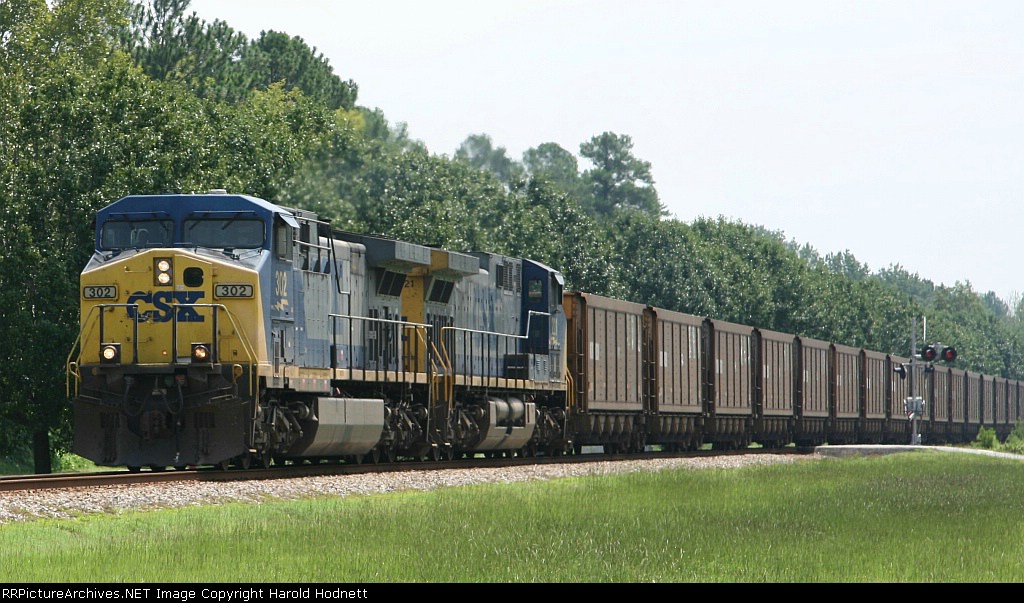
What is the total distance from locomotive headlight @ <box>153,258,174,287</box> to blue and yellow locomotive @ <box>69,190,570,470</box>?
2cm

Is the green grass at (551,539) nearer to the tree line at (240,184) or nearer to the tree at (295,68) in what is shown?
the tree line at (240,184)

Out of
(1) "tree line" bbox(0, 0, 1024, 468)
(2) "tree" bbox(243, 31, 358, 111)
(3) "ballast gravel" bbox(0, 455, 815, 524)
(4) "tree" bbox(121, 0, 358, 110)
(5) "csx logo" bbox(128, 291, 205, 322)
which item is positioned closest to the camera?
(3) "ballast gravel" bbox(0, 455, 815, 524)

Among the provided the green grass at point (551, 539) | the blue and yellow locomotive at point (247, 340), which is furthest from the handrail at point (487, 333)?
the green grass at point (551, 539)

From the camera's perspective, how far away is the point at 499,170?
129m

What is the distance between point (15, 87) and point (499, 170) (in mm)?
94793

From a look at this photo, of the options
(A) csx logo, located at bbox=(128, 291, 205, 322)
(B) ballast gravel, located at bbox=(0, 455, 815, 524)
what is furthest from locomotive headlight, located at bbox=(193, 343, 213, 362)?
(B) ballast gravel, located at bbox=(0, 455, 815, 524)

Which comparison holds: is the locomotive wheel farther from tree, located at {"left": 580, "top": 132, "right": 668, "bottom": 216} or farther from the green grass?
tree, located at {"left": 580, "top": 132, "right": 668, "bottom": 216}

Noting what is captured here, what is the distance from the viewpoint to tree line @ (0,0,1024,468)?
31.7 m

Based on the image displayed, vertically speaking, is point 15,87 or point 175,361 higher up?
point 15,87

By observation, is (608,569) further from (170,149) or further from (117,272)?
(170,149)

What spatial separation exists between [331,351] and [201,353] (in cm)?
326

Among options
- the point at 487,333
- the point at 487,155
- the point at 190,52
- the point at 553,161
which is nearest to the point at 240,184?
the point at 487,333

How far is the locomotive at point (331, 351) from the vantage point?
21.9 meters

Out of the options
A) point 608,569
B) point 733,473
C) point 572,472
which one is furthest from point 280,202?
point 608,569
